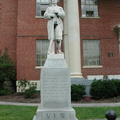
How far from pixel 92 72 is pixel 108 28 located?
4633 mm

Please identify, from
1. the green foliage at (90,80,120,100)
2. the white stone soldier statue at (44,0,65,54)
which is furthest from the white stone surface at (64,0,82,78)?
the white stone soldier statue at (44,0,65,54)

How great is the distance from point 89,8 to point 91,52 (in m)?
4.50

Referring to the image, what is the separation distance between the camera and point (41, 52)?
62.2 feet

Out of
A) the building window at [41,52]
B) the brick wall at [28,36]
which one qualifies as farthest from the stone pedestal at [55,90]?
the building window at [41,52]

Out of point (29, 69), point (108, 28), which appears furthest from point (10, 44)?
point (108, 28)

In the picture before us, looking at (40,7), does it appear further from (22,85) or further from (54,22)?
(54,22)

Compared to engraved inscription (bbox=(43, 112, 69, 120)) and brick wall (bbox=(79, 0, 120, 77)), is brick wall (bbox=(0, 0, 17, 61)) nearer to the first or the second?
brick wall (bbox=(79, 0, 120, 77))

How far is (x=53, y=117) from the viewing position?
263 inches

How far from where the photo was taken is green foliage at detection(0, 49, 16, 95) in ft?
56.4

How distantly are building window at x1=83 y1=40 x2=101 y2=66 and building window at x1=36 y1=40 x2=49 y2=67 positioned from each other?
12.5 feet

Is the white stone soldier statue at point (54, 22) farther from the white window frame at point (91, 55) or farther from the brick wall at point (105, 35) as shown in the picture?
the white window frame at point (91, 55)

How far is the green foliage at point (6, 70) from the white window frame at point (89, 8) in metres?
8.38

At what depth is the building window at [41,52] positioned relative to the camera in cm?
1884

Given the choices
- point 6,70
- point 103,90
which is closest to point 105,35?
point 103,90
